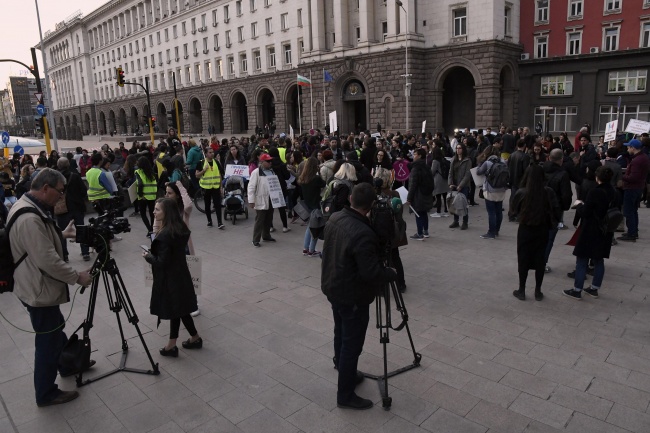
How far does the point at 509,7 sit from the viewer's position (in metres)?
33.4

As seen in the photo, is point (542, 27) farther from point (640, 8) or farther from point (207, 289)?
point (207, 289)

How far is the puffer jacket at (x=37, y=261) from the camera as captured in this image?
3.83m

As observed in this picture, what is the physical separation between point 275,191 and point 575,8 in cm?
3248

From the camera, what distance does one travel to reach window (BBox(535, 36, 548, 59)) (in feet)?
111

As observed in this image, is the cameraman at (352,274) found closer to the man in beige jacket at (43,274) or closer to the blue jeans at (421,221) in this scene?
the man in beige jacket at (43,274)

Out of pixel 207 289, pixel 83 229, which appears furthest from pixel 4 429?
pixel 207 289

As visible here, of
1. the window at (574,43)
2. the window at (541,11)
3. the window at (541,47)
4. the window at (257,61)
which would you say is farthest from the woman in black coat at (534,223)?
the window at (257,61)

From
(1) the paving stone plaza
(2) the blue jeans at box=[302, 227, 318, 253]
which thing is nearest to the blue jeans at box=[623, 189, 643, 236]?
(1) the paving stone plaza

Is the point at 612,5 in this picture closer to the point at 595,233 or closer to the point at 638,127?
the point at 638,127

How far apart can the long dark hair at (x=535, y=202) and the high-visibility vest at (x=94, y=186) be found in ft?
26.6

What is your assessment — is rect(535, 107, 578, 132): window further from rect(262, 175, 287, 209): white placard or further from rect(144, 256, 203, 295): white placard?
rect(144, 256, 203, 295): white placard

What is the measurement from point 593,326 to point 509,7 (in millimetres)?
34041

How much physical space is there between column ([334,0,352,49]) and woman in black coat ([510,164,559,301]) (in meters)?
34.2

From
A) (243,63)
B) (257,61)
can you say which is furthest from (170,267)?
(243,63)
